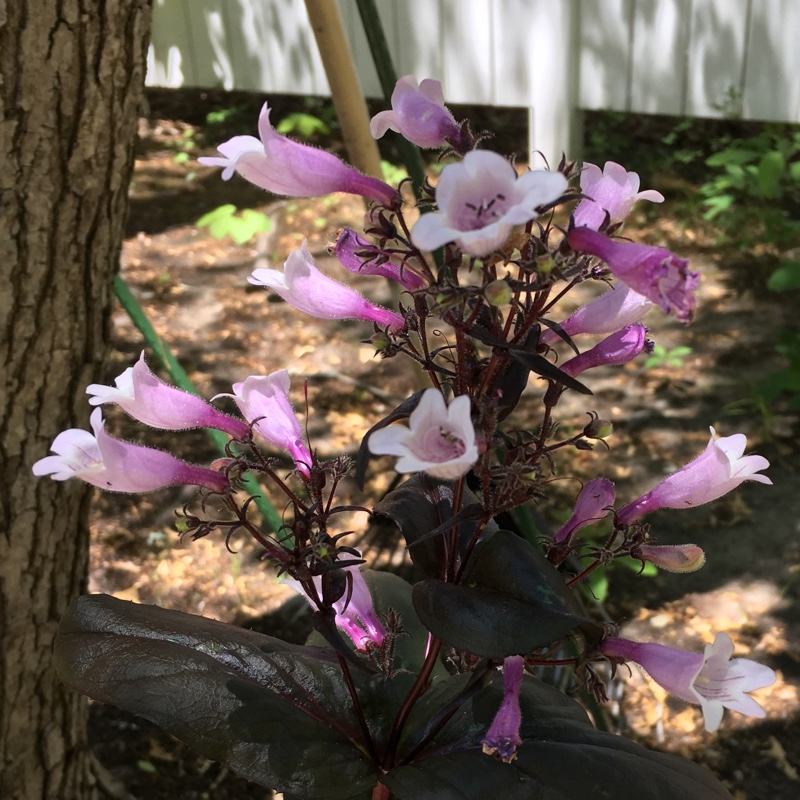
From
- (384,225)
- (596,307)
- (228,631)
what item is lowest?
(228,631)

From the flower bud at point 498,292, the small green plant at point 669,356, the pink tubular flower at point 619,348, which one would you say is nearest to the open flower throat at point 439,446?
the flower bud at point 498,292

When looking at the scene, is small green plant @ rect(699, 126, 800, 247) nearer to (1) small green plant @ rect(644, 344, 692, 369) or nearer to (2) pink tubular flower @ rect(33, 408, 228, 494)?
(1) small green plant @ rect(644, 344, 692, 369)

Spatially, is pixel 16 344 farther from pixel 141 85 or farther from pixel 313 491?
pixel 313 491

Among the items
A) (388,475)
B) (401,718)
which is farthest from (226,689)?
(388,475)

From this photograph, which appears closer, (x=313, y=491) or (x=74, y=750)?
(x=313, y=491)

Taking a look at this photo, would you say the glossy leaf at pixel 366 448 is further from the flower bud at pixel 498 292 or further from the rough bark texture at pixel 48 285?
the rough bark texture at pixel 48 285

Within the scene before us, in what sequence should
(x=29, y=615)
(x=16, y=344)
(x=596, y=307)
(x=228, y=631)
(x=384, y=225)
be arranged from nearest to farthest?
(x=384, y=225) < (x=596, y=307) < (x=228, y=631) < (x=16, y=344) < (x=29, y=615)

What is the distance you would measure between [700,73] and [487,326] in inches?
162

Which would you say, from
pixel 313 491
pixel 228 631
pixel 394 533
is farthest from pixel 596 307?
pixel 394 533

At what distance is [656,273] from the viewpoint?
73 centimetres

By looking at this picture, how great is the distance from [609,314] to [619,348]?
4 centimetres

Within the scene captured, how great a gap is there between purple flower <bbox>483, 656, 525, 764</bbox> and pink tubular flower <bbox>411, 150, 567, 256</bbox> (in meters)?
0.40

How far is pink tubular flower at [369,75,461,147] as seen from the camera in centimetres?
88

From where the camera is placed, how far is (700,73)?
4.42 m
